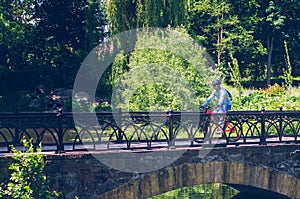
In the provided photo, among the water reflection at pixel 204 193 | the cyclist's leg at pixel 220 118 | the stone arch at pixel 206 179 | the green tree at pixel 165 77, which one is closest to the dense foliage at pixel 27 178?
the stone arch at pixel 206 179

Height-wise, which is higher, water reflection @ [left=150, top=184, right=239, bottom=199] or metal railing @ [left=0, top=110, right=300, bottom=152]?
metal railing @ [left=0, top=110, right=300, bottom=152]

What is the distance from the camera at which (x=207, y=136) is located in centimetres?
980

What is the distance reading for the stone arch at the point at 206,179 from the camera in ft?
29.6

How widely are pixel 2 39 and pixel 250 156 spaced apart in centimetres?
1533

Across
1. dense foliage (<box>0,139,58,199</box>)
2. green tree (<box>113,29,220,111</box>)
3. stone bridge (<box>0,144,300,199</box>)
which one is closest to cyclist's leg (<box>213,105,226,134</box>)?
stone bridge (<box>0,144,300,199</box>)

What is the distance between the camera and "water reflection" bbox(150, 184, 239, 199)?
15.2 meters

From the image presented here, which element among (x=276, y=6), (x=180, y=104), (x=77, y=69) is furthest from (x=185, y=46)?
(x=276, y=6)

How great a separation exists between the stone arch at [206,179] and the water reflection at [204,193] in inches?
190

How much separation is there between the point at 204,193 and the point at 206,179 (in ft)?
20.7

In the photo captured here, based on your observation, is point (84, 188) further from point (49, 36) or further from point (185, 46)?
point (49, 36)

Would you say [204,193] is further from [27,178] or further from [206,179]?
[27,178]

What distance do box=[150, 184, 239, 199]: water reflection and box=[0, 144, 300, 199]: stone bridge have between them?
4972mm

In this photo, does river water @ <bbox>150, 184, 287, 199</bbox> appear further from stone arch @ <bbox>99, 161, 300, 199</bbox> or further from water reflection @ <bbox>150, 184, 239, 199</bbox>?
stone arch @ <bbox>99, 161, 300, 199</bbox>

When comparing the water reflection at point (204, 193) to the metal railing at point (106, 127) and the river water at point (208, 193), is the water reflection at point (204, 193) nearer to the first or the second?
the river water at point (208, 193)
